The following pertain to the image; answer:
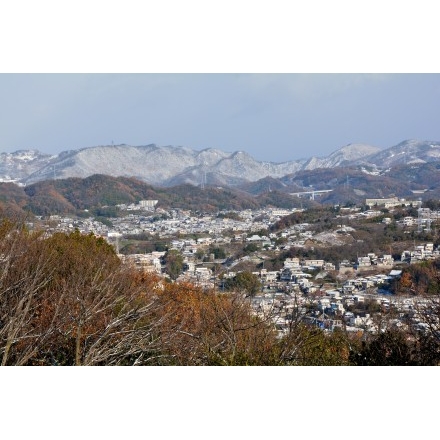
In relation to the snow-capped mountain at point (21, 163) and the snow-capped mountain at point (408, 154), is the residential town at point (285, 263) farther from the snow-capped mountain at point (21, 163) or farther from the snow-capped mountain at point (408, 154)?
the snow-capped mountain at point (408, 154)

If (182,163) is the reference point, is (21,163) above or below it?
below

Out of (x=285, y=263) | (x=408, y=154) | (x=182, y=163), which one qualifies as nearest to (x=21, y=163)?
(x=182, y=163)

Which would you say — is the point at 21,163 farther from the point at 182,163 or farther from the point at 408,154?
the point at 408,154

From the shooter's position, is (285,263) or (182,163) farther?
(182,163)

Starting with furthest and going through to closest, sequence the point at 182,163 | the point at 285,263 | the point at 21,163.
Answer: the point at 182,163
the point at 21,163
the point at 285,263

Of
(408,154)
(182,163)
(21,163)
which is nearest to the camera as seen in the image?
(21,163)

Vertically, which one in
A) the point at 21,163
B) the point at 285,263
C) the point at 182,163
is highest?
the point at 182,163

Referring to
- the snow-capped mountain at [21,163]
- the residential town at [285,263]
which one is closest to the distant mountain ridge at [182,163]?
the snow-capped mountain at [21,163]

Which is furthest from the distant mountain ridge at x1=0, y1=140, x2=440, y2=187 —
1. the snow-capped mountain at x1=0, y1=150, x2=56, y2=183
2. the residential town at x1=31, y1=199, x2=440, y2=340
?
the residential town at x1=31, y1=199, x2=440, y2=340

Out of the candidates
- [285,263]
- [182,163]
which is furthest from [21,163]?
[285,263]

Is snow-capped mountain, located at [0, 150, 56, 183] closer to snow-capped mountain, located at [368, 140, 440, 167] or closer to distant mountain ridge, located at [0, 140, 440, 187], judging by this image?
distant mountain ridge, located at [0, 140, 440, 187]
